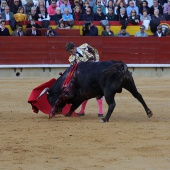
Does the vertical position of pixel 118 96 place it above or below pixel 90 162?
below

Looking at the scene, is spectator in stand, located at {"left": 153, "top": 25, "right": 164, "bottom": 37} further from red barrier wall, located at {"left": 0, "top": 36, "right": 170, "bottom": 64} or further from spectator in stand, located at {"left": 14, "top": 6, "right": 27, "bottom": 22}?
spectator in stand, located at {"left": 14, "top": 6, "right": 27, "bottom": 22}

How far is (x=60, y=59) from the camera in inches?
706

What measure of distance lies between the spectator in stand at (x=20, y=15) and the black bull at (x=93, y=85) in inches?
274

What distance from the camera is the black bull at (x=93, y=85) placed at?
9367 millimetres

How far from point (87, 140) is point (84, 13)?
9.84 metres

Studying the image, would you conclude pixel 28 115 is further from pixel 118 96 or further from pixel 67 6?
pixel 67 6

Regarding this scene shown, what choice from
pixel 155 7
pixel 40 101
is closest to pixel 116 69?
pixel 40 101

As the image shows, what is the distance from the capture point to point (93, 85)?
9633 millimetres

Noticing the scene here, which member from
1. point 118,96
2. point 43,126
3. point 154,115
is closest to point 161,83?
point 118,96

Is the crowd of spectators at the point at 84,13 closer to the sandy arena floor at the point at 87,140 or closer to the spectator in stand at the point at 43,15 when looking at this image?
the spectator in stand at the point at 43,15

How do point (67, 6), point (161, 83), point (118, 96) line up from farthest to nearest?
point (67, 6)
point (161, 83)
point (118, 96)

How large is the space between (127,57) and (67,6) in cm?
209

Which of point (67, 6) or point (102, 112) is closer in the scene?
point (102, 112)

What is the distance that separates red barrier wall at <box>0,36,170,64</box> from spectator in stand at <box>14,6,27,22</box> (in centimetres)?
57
